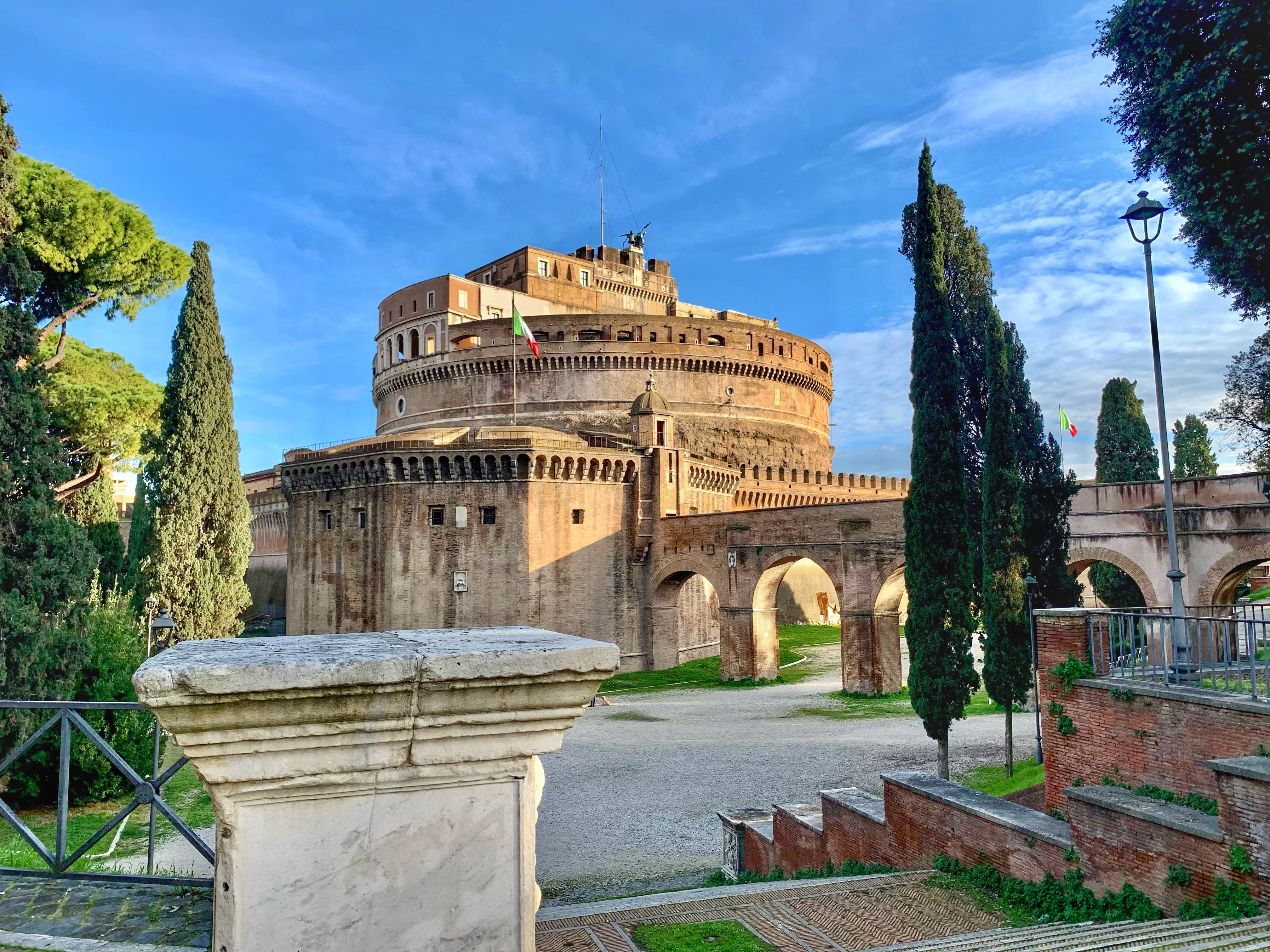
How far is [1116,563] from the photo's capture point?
20.0 meters

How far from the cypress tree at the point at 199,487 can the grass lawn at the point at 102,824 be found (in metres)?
6.35

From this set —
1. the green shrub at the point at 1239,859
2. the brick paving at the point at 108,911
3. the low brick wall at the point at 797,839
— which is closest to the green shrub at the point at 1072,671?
the green shrub at the point at 1239,859

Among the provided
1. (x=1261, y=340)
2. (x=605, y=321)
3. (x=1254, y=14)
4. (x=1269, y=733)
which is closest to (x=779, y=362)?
(x=605, y=321)

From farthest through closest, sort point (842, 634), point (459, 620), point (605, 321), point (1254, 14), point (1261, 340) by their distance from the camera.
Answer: point (605, 321), point (459, 620), point (842, 634), point (1261, 340), point (1254, 14)

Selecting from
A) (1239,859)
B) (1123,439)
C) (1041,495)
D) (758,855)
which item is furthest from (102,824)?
(1123,439)

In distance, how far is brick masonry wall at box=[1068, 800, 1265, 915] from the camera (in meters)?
5.25

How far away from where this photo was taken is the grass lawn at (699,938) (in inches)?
197

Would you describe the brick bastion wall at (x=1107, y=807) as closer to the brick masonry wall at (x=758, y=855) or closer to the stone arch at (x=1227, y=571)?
the brick masonry wall at (x=758, y=855)

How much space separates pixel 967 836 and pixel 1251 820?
8.65ft

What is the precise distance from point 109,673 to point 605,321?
29.3 m

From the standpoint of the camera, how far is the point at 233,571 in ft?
67.4

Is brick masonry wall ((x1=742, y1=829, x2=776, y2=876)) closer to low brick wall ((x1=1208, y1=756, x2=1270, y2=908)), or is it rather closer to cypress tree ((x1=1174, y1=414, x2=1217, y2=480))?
low brick wall ((x1=1208, y1=756, x2=1270, y2=908))

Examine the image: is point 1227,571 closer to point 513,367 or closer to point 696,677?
point 696,677

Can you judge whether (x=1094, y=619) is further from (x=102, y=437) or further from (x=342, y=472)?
(x=342, y=472)
